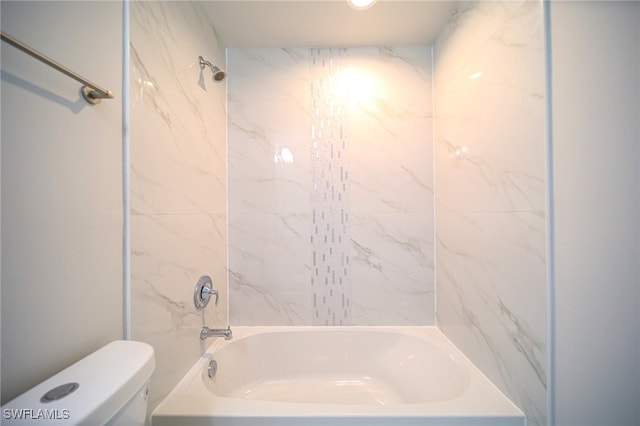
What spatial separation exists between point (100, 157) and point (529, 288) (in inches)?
53.9

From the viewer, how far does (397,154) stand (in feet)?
5.03

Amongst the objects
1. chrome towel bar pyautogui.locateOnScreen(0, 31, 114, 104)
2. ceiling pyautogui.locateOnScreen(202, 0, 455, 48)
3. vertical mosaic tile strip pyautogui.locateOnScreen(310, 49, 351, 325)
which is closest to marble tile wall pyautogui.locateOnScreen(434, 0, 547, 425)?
ceiling pyautogui.locateOnScreen(202, 0, 455, 48)

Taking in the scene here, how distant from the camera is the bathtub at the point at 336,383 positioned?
0.82 metres

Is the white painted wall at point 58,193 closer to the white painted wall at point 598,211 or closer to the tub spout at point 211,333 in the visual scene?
the tub spout at point 211,333

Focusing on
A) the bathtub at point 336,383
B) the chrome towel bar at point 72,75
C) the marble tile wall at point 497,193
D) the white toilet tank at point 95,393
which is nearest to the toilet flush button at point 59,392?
the white toilet tank at point 95,393

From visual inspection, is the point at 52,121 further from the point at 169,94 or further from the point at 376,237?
the point at 376,237

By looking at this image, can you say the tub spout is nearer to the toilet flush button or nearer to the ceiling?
the toilet flush button

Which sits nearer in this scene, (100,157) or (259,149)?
(100,157)

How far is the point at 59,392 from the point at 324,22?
1736 mm

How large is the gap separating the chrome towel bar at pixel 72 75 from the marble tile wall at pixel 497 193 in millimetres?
1254

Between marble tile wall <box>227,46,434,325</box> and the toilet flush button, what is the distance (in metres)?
1.06

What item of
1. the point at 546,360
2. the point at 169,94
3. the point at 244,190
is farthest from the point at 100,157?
the point at 546,360

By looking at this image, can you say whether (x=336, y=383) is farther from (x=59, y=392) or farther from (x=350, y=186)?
(x=59, y=392)

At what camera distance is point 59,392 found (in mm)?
465
